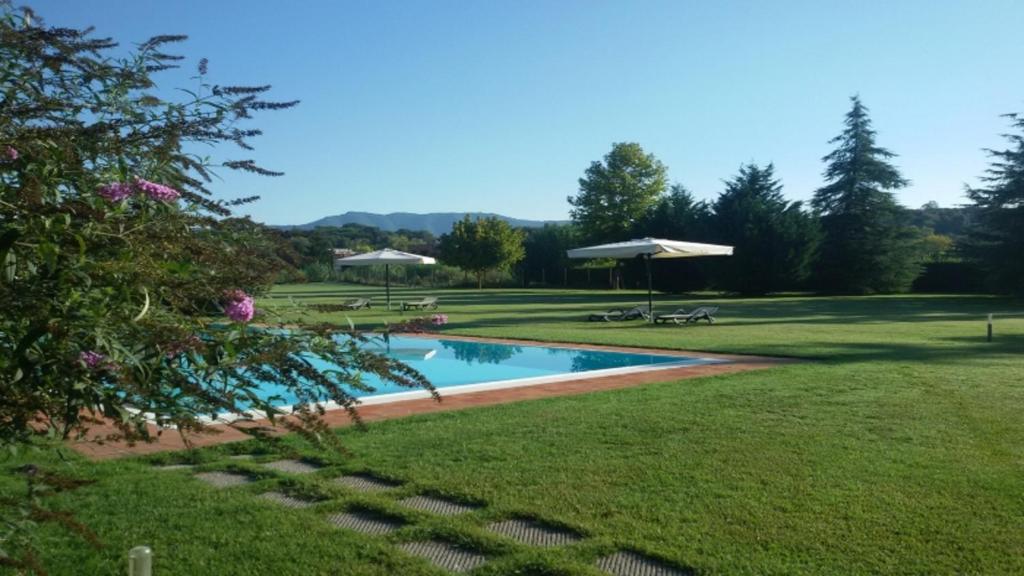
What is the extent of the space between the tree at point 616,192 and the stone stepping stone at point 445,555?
4810cm

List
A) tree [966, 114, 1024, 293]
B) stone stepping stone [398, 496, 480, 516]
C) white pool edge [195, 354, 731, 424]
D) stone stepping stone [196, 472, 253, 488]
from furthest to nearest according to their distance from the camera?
tree [966, 114, 1024, 293] < white pool edge [195, 354, 731, 424] < stone stepping stone [196, 472, 253, 488] < stone stepping stone [398, 496, 480, 516]

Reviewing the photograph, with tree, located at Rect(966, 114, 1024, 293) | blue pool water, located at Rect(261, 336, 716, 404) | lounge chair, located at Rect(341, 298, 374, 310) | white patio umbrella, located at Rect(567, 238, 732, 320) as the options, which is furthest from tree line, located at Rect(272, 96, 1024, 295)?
blue pool water, located at Rect(261, 336, 716, 404)

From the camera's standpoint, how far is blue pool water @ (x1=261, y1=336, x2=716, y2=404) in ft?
40.3

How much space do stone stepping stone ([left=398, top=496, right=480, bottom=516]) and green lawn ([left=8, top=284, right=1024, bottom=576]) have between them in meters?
0.12

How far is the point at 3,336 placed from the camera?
66.3 inches

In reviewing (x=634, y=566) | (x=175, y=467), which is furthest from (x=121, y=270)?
(x=175, y=467)

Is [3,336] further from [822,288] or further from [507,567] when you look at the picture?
[822,288]

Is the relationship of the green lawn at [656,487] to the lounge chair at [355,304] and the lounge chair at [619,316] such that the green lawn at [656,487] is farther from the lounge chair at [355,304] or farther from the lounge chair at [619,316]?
the lounge chair at [619,316]

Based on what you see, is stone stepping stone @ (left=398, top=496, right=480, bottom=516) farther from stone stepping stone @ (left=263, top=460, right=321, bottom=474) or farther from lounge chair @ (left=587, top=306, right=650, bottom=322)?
lounge chair @ (left=587, top=306, right=650, bottom=322)

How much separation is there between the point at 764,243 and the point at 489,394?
3035 centimetres

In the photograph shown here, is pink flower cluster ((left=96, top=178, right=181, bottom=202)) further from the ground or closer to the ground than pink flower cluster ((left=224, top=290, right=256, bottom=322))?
further from the ground

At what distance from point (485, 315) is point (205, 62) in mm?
22154

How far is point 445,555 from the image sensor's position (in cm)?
373

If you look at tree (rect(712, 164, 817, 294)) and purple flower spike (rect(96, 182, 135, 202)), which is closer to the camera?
purple flower spike (rect(96, 182, 135, 202))
